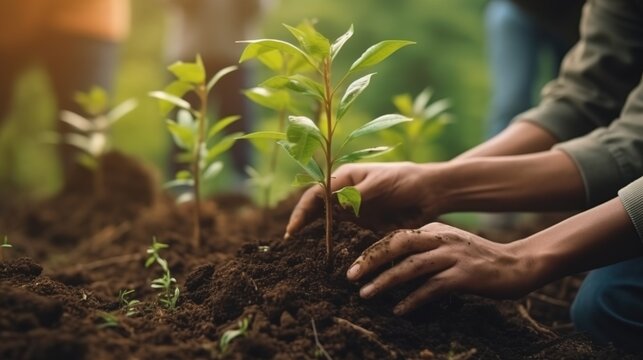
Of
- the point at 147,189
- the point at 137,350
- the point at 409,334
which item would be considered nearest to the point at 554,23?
the point at 147,189

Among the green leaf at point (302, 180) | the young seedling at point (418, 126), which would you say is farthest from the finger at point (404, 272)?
the young seedling at point (418, 126)

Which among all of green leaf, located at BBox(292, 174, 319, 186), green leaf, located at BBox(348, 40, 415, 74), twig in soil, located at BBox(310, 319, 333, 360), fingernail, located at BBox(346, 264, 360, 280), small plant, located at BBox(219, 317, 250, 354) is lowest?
twig in soil, located at BBox(310, 319, 333, 360)

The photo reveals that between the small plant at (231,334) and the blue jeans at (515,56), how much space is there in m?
3.11

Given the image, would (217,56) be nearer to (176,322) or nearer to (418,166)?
(418,166)

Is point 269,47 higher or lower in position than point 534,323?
higher

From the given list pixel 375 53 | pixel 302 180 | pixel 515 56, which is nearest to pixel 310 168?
pixel 302 180

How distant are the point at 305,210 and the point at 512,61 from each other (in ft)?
8.94

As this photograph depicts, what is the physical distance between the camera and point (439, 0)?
28.2 feet

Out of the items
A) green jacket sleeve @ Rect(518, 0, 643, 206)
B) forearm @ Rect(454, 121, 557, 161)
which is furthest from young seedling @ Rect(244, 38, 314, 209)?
green jacket sleeve @ Rect(518, 0, 643, 206)

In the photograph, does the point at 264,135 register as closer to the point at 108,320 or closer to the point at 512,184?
the point at 108,320

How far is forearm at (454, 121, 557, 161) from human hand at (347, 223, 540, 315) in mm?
812

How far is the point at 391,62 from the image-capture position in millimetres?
8656

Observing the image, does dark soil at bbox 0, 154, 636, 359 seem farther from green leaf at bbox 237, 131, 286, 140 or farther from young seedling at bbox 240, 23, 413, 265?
green leaf at bbox 237, 131, 286, 140

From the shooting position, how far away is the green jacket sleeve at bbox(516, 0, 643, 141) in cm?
219
